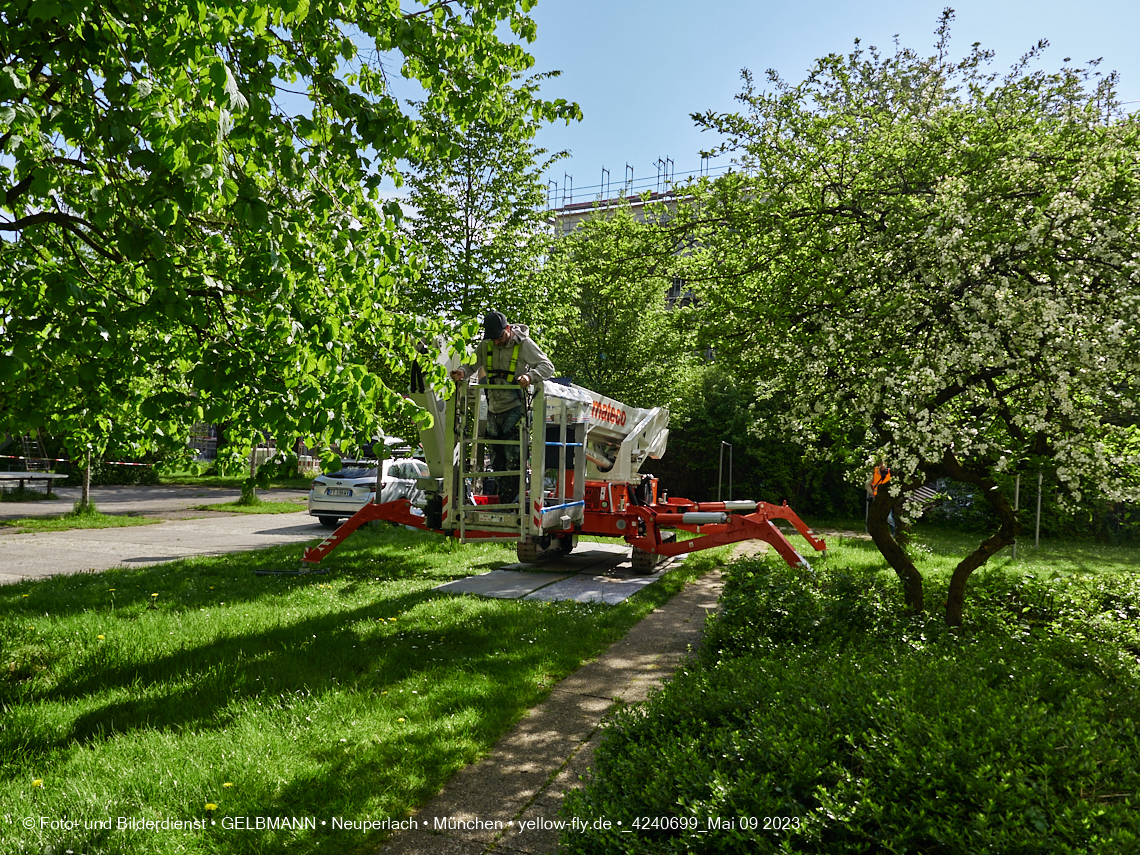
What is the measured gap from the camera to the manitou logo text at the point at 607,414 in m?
10.2

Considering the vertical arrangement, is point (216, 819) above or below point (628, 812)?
below

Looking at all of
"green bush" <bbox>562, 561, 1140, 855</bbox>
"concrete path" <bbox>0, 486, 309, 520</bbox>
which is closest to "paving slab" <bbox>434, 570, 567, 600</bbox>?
"green bush" <bbox>562, 561, 1140, 855</bbox>

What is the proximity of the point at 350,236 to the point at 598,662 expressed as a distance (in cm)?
396

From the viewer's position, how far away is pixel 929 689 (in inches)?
134

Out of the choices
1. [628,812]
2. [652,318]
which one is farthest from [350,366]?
[652,318]

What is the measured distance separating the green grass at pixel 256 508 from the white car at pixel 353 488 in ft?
15.0

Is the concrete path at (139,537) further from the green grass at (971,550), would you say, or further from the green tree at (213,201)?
the green grass at (971,550)

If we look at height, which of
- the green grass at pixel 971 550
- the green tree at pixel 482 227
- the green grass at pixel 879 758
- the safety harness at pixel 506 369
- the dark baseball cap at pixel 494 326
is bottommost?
the green grass at pixel 971 550

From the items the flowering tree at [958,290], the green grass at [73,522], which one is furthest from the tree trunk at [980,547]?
the green grass at [73,522]

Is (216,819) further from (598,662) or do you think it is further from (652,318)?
(652,318)

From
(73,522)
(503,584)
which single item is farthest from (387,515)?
(73,522)

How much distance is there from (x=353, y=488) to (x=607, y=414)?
26.1 feet

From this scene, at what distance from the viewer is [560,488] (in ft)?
28.7

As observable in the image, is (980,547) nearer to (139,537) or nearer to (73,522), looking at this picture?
(139,537)
